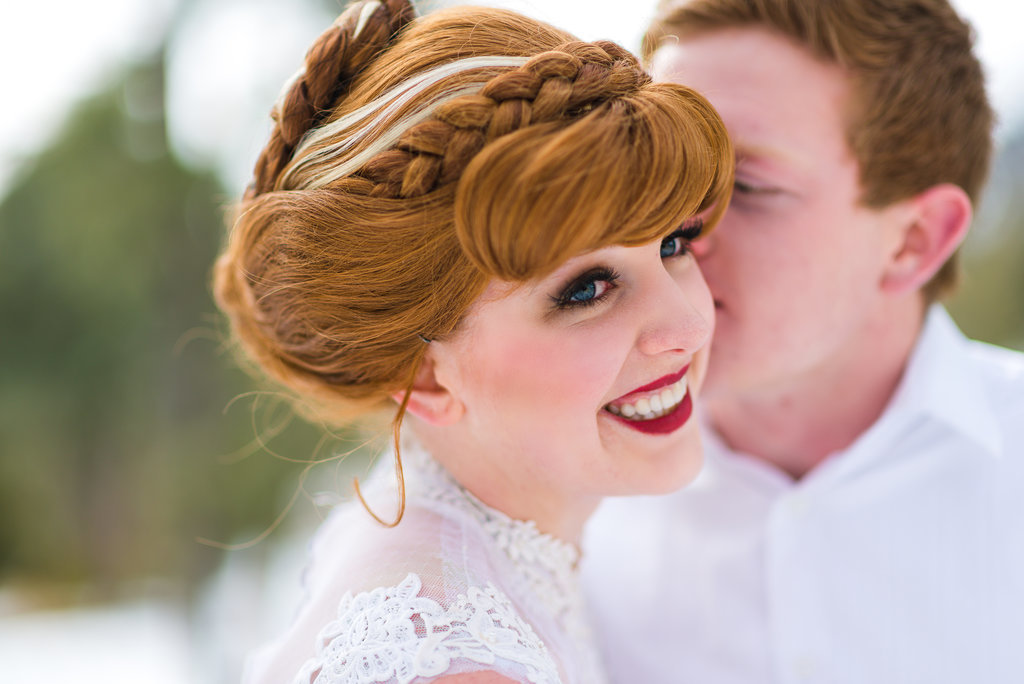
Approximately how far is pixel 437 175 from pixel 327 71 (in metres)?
0.42

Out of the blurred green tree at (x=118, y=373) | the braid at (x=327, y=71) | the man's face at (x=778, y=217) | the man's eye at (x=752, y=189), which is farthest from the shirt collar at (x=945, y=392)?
the blurred green tree at (x=118, y=373)

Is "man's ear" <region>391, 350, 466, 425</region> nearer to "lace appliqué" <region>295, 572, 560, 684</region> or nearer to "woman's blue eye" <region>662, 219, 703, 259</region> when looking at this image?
"lace appliqué" <region>295, 572, 560, 684</region>

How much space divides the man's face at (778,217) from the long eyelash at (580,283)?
87 cm

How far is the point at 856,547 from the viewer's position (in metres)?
2.40

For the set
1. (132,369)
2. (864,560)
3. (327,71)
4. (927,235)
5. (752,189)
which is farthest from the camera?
(132,369)

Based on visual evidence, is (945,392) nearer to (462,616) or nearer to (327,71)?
(462,616)

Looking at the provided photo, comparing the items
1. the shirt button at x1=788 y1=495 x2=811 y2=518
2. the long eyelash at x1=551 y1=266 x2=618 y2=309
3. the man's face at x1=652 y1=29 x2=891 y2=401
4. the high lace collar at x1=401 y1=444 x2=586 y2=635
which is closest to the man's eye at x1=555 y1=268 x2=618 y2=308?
the long eyelash at x1=551 y1=266 x2=618 y2=309

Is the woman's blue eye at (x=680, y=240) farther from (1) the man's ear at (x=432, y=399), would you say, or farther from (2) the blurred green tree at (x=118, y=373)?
(2) the blurred green tree at (x=118, y=373)

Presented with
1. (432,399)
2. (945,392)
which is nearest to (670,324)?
(432,399)

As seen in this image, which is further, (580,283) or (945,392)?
(945,392)

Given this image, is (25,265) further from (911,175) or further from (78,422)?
(911,175)

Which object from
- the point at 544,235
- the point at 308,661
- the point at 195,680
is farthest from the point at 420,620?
the point at 195,680

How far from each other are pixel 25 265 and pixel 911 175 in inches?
320

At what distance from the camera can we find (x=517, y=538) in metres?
1.78
